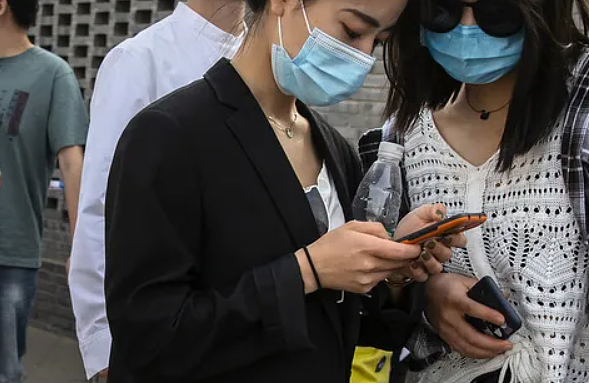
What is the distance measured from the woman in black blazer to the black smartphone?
366 mm

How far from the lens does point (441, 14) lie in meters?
2.05

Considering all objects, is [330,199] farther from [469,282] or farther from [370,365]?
[370,365]

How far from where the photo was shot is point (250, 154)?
65.4 inches

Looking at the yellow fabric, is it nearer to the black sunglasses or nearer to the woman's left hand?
the woman's left hand

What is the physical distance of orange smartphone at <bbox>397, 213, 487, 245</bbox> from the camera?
160 centimetres

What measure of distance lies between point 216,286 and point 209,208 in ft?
0.53

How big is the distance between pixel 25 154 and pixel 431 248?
2.41 m

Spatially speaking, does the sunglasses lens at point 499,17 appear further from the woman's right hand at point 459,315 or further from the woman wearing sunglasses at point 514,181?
the woman's right hand at point 459,315

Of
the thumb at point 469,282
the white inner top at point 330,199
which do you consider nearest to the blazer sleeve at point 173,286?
the white inner top at point 330,199

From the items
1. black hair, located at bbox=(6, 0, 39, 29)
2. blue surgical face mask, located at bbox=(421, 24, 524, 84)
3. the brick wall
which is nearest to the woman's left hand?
blue surgical face mask, located at bbox=(421, 24, 524, 84)

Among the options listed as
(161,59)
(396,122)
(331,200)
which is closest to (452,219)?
(331,200)

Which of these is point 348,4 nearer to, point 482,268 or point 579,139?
point 579,139

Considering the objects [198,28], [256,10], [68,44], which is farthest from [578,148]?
[68,44]

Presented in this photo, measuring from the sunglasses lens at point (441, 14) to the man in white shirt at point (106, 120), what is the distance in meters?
0.58
